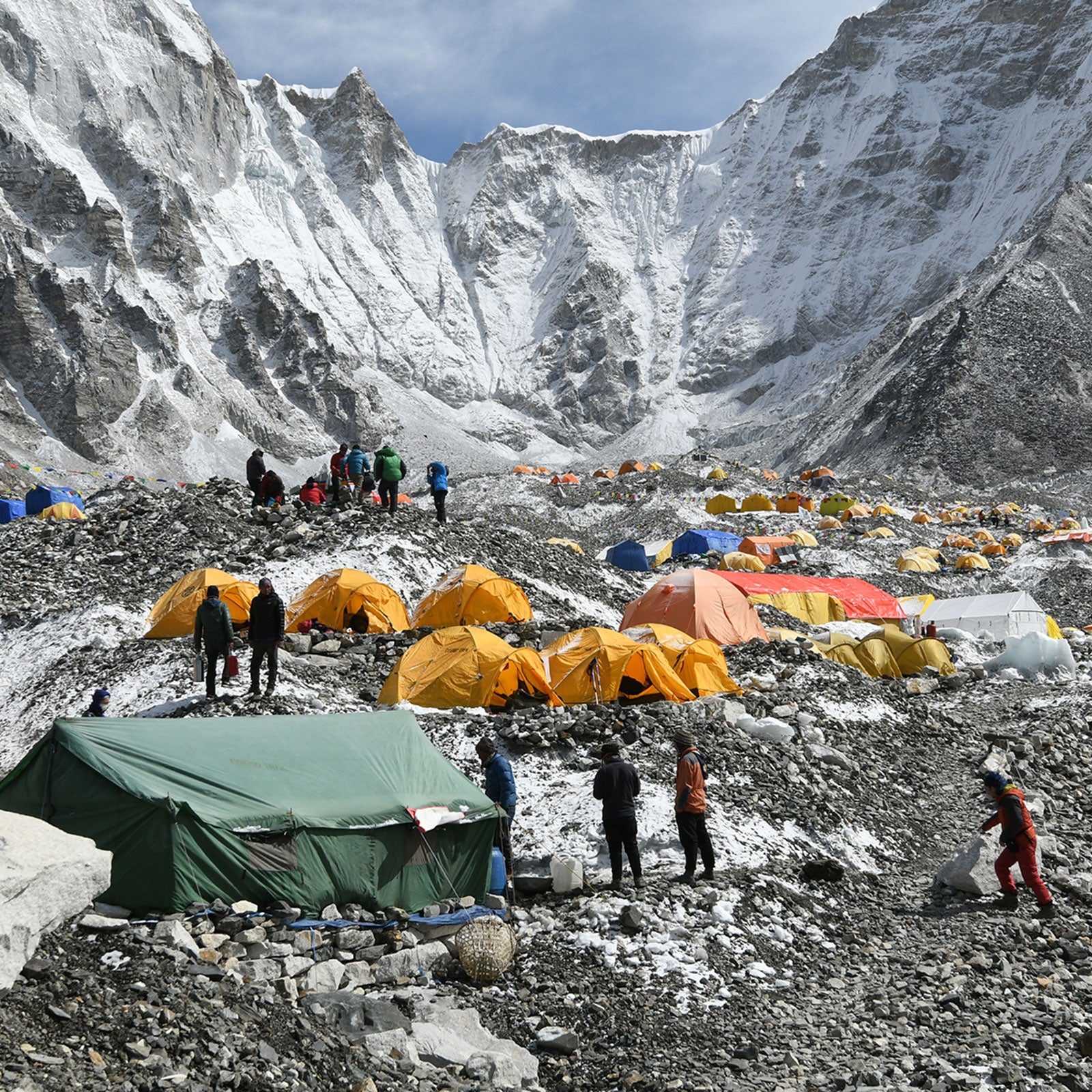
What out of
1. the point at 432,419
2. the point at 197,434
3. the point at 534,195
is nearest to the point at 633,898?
the point at 197,434

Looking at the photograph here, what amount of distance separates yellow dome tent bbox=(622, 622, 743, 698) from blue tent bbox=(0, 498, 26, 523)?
26.1 meters

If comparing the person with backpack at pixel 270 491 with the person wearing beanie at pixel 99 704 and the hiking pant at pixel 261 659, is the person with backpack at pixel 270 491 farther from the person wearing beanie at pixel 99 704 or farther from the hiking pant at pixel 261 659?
the hiking pant at pixel 261 659

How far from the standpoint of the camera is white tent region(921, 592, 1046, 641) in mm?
27969

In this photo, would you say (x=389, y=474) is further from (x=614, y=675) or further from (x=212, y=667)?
(x=212, y=667)

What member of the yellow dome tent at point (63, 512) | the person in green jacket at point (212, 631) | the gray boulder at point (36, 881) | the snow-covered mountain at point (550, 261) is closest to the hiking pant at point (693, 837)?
the gray boulder at point (36, 881)

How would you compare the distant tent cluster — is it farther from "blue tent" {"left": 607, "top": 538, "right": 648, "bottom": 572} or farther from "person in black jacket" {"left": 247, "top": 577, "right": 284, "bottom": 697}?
"person in black jacket" {"left": 247, "top": 577, "right": 284, "bottom": 697}

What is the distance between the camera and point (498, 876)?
9.77 meters

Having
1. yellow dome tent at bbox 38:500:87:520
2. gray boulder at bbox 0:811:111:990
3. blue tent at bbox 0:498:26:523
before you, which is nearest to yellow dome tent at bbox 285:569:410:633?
yellow dome tent at bbox 38:500:87:520

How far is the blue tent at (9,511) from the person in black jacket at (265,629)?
24.1 meters

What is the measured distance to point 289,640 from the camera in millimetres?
18172

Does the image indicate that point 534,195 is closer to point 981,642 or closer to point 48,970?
point 981,642

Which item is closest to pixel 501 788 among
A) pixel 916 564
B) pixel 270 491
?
pixel 270 491

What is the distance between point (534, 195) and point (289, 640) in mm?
157300

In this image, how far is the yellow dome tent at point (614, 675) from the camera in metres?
15.6
